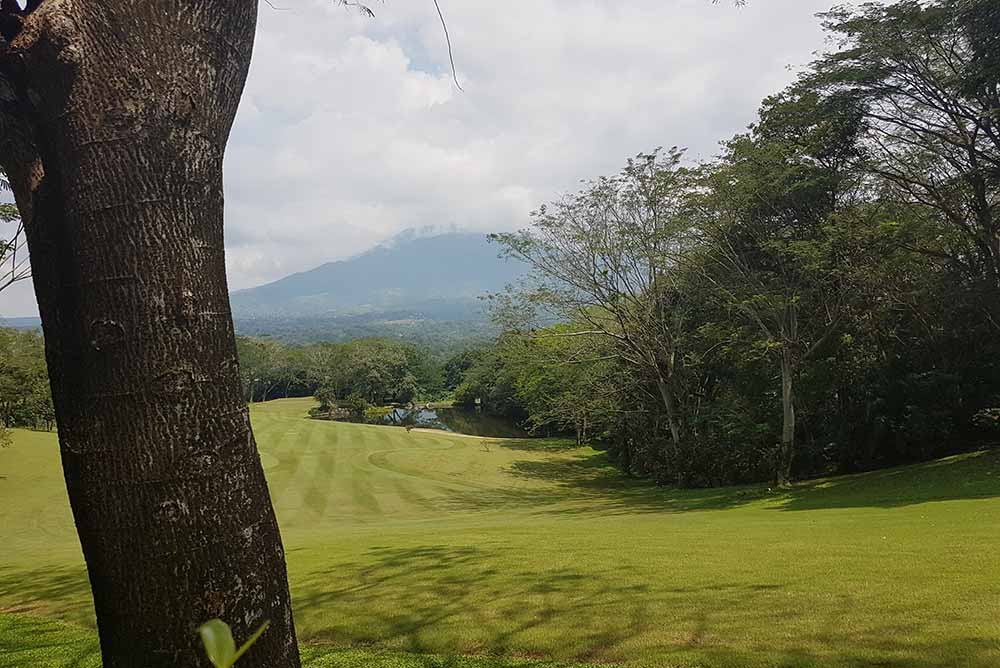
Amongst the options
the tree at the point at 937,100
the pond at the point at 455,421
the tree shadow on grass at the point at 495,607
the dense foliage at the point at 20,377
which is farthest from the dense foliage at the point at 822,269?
the pond at the point at 455,421

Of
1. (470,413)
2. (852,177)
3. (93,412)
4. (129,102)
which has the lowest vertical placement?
(470,413)

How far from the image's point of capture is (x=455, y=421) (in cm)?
6003

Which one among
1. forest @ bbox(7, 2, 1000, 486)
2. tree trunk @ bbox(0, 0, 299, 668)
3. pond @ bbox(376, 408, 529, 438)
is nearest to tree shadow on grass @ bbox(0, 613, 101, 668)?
tree trunk @ bbox(0, 0, 299, 668)

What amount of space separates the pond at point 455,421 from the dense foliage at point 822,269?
29.9m

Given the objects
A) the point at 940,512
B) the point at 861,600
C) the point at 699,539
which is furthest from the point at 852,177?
the point at 861,600

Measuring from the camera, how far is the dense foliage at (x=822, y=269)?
16172mm

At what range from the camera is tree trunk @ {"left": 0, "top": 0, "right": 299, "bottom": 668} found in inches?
64.4

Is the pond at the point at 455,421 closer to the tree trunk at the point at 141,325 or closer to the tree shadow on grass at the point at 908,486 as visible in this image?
the tree shadow on grass at the point at 908,486

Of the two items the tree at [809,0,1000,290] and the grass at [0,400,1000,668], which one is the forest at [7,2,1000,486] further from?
the grass at [0,400,1000,668]

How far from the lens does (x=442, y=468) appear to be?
2920 centimetres

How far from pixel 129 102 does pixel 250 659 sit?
4.93 feet

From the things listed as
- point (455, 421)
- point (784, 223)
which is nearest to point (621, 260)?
point (784, 223)

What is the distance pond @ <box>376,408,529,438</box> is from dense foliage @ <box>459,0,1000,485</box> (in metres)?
29.9

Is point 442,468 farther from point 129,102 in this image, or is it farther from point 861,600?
point 129,102
